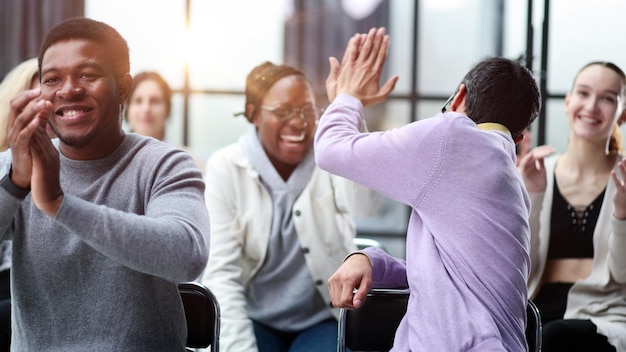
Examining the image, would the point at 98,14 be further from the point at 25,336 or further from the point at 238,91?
the point at 25,336

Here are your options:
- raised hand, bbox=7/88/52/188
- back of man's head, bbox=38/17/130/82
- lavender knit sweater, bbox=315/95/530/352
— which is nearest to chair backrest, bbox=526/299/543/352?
lavender knit sweater, bbox=315/95/530/352

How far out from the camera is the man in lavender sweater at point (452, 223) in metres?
1.39

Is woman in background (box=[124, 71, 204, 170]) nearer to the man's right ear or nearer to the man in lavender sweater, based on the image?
the man's right ear

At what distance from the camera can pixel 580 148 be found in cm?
269

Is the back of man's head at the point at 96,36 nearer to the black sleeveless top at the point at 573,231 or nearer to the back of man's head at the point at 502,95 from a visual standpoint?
the back of man's head at the point at 502,95

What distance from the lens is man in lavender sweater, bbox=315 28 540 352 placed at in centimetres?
139

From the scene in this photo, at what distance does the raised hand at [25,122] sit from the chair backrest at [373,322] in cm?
90

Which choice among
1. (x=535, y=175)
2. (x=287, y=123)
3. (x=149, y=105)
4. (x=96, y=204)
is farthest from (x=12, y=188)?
(x=149, y=105)

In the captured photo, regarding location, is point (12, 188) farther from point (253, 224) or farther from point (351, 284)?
point (253, 224)

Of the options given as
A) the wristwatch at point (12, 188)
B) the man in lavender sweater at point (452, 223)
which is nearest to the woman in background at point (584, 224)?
the man in lavender sweater at point (452, 223)

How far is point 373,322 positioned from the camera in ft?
6.37

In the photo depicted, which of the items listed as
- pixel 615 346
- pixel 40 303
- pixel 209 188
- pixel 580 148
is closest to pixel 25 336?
pixel 40 303

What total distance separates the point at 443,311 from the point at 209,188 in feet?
4.06

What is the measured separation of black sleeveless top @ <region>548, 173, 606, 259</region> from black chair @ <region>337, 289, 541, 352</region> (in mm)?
731
